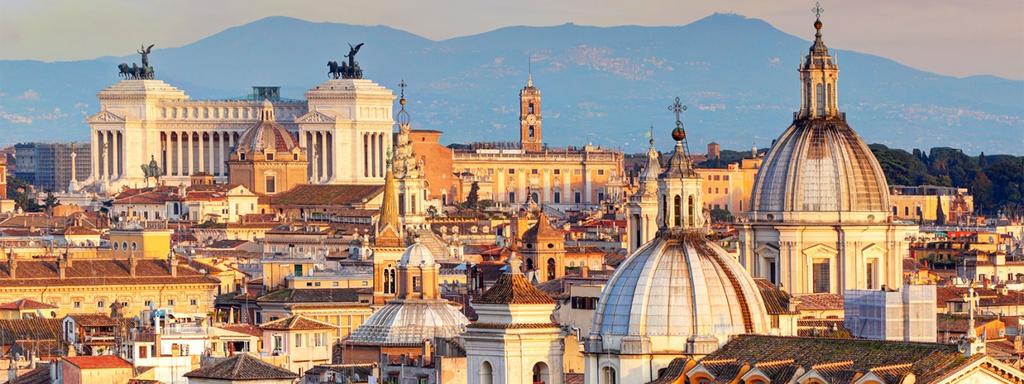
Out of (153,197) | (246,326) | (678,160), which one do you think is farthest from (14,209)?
(678,160)

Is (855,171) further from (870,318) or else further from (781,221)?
(870,318)

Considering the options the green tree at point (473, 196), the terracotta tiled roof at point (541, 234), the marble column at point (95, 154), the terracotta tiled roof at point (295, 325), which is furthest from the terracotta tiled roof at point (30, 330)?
the marble column at point (95, 154)

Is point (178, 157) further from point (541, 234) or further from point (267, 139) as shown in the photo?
point (541, 234)

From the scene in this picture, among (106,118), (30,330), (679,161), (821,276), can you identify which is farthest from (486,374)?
(106,118)

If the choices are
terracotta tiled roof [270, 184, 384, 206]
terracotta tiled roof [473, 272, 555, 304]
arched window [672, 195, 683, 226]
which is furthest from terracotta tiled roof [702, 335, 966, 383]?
terracotta tiled roof [270, 184, 384, 206]

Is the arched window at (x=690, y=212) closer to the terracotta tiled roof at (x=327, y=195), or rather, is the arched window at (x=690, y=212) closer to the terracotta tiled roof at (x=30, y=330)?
the terracotta tiled roof at (x=30, y=330)
